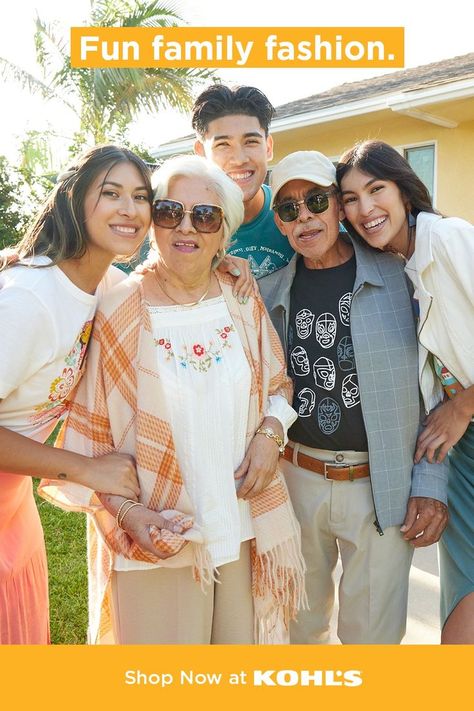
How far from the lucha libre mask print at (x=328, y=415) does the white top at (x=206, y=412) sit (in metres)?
0.44

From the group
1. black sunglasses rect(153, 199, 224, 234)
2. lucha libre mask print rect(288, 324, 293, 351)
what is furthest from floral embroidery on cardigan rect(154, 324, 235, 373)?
lucha libre mask print rect(288, 324, 293, 351)

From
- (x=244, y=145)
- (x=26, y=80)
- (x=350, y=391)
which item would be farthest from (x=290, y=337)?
(x=26, y=80)

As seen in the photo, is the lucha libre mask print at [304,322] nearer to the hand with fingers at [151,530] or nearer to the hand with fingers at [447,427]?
the hand with fingers at [447,427]

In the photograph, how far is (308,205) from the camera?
8.93 feet

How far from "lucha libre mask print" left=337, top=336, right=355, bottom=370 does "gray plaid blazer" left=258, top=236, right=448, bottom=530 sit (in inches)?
1.9

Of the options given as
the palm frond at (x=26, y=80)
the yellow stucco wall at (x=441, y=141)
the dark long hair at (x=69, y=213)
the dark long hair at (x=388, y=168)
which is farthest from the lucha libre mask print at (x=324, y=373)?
the palm frond at (x=26, y=80)

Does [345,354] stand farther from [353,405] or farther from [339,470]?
[339,470]

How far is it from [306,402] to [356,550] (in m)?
0.66

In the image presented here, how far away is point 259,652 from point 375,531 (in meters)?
0.67

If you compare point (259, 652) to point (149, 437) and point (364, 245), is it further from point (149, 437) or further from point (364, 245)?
point (364, 245)

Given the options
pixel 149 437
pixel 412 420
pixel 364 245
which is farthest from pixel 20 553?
pixel 364 245

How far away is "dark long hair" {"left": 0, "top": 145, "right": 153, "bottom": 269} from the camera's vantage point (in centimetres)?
219

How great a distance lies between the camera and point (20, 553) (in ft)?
7.59

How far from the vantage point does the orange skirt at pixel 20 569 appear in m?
2.26
